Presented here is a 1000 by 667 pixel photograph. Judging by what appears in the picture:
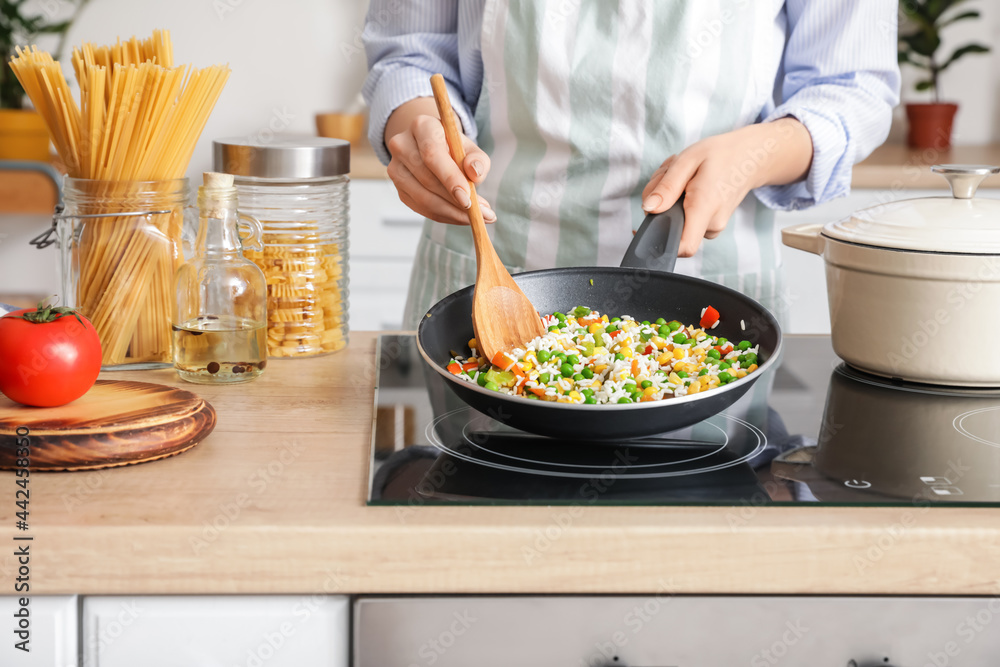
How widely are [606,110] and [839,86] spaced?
0.32 metres

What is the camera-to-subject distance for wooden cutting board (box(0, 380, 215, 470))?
2.16ft

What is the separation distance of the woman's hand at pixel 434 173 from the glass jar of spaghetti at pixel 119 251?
0.25 meters

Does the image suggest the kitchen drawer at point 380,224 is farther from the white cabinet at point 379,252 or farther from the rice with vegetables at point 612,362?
the rice with vegetables at point 612,362

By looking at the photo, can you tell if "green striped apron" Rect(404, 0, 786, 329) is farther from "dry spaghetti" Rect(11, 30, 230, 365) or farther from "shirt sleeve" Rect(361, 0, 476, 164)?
"dry spaghetti" Rect(11, 30, 230, 365)

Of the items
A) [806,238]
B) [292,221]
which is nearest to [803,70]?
[806,238]

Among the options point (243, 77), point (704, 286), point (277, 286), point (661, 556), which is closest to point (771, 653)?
point (661, 556)

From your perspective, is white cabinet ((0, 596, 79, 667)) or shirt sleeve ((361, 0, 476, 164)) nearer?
white cabinet ((0, 596, 79, 667))

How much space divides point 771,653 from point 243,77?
9.34ft

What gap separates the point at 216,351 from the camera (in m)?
0.89

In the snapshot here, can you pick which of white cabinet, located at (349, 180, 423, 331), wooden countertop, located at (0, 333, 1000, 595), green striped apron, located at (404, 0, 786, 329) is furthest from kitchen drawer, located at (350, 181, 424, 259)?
wooden countertop, located at (0, 333, 1000, 595)

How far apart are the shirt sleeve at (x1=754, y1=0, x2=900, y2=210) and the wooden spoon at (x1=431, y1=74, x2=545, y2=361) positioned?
0.51m

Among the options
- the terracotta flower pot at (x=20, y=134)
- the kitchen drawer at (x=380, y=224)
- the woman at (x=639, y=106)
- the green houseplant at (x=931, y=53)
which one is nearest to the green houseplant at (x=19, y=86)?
the terracotta flower pot at (x=20, y=134)

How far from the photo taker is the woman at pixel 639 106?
1.21 m

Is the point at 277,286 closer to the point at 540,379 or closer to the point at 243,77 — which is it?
the point at 540,379
